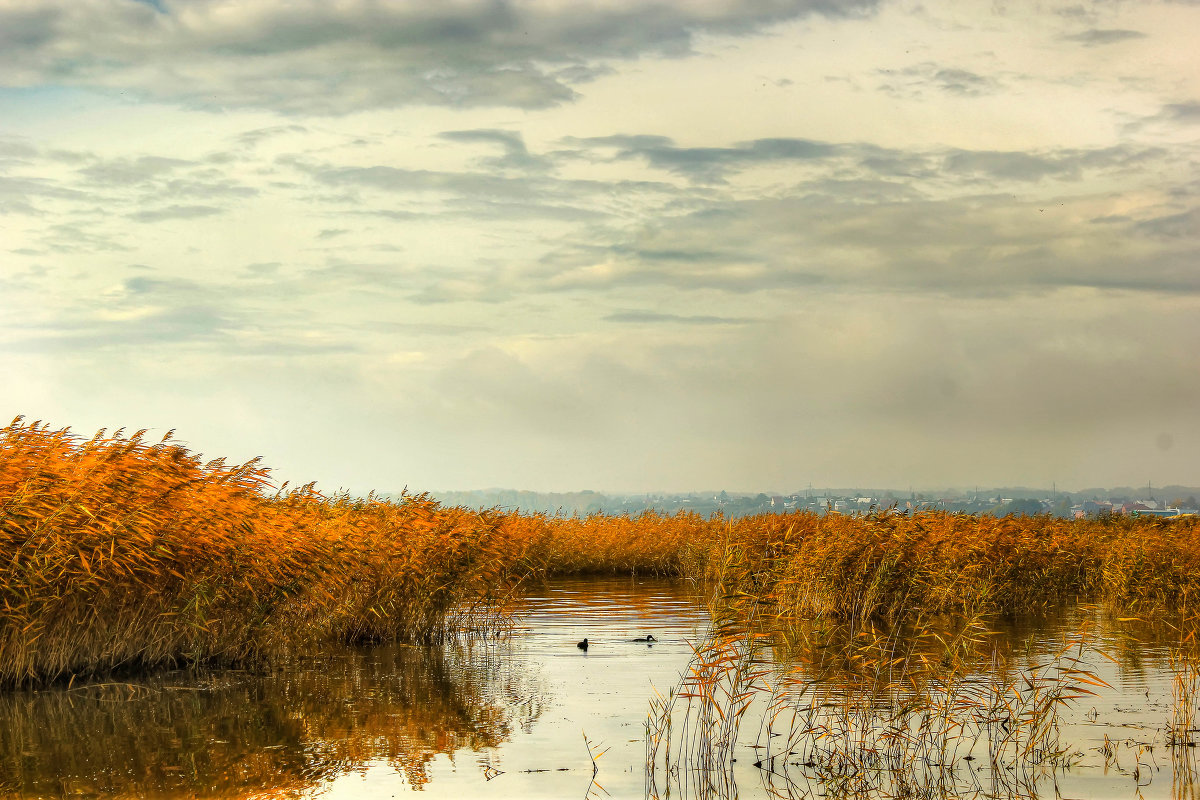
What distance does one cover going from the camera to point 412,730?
42.6 ft

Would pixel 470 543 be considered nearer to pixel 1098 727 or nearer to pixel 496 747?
pixel 496 747

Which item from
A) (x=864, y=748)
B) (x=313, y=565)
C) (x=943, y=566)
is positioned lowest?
(x=864, y=748)

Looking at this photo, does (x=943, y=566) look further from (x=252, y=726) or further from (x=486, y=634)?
(x=252, y=726)

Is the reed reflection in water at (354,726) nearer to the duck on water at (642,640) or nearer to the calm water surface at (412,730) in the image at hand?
the calm water surface at (412,730)

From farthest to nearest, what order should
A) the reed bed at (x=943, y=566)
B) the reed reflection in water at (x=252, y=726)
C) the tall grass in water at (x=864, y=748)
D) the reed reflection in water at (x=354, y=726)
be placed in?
1. the reed bed at (x=943, y=566)
2. the reed reflection in water at (x=252, y=726)
3. the reed reflection in water at (x=354, y=726)
4. the tall grass in water at (x=864, y=748)

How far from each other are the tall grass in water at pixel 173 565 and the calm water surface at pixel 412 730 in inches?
25.6

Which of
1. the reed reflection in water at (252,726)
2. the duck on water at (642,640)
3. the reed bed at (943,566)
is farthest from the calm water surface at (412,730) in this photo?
the reed bed at (943,566)

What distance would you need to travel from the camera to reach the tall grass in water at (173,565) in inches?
568

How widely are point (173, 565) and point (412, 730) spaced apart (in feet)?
16.7

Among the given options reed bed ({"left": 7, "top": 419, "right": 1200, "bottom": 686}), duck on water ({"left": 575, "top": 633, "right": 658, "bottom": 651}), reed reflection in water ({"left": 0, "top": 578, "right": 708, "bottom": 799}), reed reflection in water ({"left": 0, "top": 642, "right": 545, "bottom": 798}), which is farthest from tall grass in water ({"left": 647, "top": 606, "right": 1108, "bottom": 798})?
duck on water ({"left": 575, "top": 633, "right": 658, "bottom": 651})

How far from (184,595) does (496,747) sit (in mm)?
6312

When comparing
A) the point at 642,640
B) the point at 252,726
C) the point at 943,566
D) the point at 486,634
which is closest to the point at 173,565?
the point at 252,726

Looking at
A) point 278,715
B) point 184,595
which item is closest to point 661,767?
point 278,715

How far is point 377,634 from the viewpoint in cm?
1978
